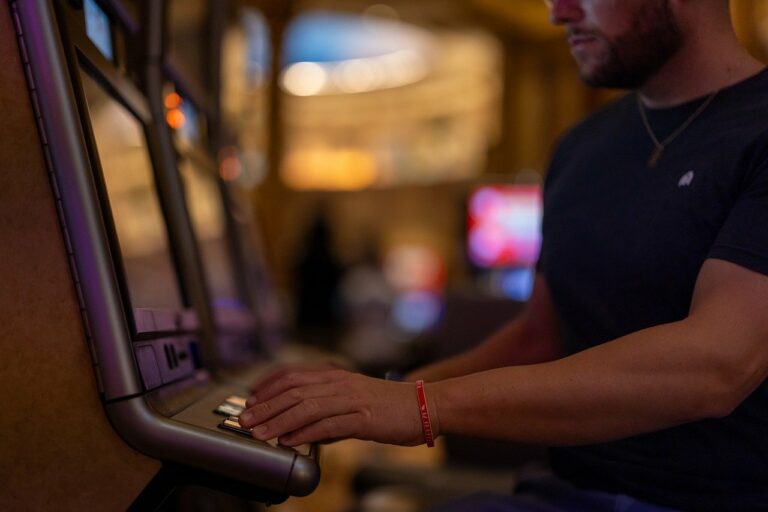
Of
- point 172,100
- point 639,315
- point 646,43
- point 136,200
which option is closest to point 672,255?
point 639,315

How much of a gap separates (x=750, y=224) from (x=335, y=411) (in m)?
0.52

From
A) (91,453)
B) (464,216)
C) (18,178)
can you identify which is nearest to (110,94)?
(18,178)

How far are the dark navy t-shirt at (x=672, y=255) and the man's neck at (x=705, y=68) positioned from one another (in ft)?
0.07

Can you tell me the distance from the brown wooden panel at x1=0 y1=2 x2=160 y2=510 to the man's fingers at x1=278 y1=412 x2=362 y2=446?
0.14 m

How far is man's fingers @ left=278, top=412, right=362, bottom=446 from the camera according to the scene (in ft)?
2.90

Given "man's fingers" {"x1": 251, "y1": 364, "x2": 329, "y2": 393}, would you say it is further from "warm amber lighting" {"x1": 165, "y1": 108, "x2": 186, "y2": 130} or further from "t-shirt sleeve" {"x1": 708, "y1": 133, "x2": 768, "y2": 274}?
"warm amber lighting" {"x1": 165, "y1": 108, "x2": 186, "y2": 130}

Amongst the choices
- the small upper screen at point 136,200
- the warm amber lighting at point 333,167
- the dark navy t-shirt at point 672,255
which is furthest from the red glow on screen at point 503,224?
the warm amber lighting at point 333,167

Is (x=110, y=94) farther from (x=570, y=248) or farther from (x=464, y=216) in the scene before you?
(x=464, y=216)

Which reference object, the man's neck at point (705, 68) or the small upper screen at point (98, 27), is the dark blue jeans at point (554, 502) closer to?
the man's neck at point (705, 68)

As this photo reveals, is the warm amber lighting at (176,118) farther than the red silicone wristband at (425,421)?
Yes

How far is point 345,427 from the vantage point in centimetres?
89

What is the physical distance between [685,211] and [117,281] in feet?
2.33

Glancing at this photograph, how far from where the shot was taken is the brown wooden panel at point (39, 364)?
2.80 ft

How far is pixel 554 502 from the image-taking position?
120cm
